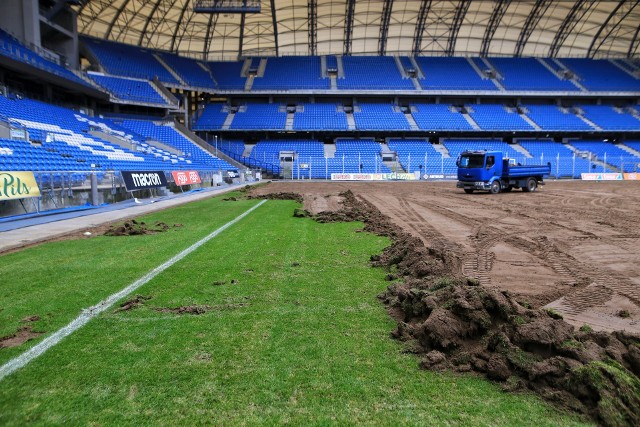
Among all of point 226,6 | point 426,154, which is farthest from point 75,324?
point 426,154

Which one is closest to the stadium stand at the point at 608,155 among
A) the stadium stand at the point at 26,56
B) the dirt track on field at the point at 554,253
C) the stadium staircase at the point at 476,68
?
the stadium staircase at the point at 476,68

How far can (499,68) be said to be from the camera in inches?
2312

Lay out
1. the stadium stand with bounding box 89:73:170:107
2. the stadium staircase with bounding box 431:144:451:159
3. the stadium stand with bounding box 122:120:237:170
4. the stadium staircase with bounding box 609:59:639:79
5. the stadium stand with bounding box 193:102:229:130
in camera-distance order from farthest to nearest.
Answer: the stadium staircase with bounding box 609:59:639:79, the stadium stand with bounding box 193:102:229:130, the stadium staircase with bounding box 431:144:451:159, the stadium stand with bounding box 89:73:170:107, the stadium stand with bounding box 122:120:237:170

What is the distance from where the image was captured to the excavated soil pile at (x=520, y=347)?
2.62 meters

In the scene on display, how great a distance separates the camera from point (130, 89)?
46000 millimetres

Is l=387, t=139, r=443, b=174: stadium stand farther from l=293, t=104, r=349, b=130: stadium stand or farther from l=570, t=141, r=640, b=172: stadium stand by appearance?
l=570, t=141, r=640, b=172: stadium stand

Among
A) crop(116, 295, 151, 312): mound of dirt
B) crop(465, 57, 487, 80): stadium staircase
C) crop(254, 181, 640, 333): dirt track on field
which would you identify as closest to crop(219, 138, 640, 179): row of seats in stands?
crop(465, 57, 487, 80): stadium staircase

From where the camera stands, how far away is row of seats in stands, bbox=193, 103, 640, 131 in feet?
173

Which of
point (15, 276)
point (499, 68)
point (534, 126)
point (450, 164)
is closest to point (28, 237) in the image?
point (15, 276)

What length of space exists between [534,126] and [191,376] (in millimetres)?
59575

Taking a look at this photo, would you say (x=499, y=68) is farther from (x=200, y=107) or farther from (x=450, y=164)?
(x=200, y=107)

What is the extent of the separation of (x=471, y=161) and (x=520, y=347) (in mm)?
22888

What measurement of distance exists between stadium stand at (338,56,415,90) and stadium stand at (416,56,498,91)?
139 inches

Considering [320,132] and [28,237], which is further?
[320,132]
